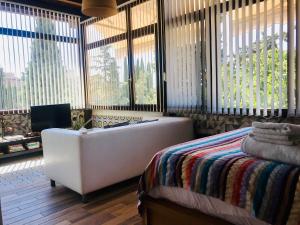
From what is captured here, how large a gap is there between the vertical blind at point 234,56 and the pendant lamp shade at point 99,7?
1356mm

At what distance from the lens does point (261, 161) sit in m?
1.33

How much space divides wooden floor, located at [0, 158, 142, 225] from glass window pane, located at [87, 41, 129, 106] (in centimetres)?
208

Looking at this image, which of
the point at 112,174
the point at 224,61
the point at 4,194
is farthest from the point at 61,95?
the point at 224,61

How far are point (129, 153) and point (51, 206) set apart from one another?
0.97 meters

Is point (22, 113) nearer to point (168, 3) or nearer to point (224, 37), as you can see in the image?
point (168, 3)

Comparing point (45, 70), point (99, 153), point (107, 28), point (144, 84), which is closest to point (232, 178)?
point (99, 153)

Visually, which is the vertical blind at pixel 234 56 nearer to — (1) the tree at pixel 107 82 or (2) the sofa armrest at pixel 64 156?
(1) the tree at pixel 107 82

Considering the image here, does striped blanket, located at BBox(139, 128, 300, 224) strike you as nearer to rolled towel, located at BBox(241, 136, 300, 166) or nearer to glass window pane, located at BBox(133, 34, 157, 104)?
rolled towel, located at BBox(241, 136, 300, 166)

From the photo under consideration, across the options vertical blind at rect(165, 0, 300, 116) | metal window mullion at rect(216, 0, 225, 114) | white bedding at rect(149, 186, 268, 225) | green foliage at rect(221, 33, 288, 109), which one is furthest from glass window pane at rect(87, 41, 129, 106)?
white bedding at rect(149, 186, 268, 225)

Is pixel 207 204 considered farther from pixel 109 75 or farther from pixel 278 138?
pixel 109 75

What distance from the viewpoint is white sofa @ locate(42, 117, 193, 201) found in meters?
2.52

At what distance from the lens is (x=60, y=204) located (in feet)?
8.36

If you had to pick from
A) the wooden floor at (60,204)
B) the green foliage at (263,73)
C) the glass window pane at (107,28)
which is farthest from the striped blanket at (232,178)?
the glass window pane at (107,28)

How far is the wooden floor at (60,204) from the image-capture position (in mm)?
2227
